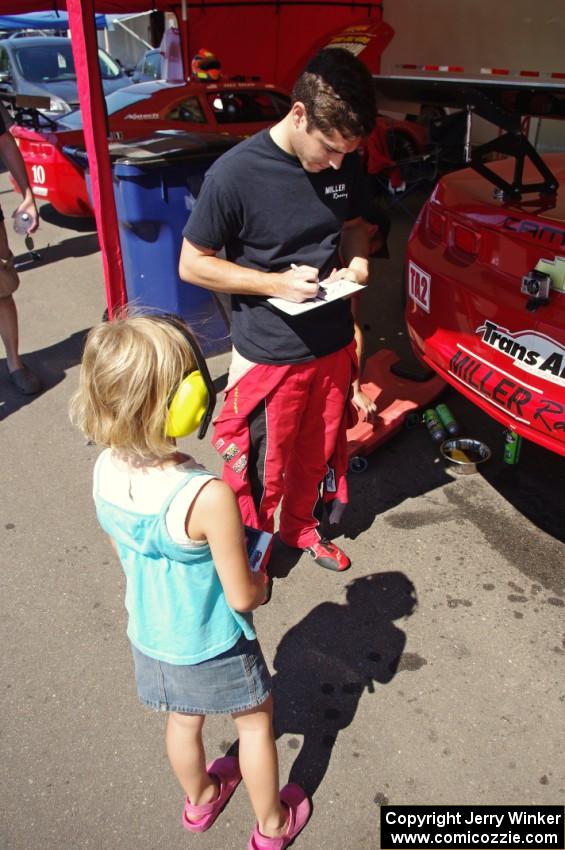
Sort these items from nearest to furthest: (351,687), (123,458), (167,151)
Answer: (123,458), (351,687), (167,151)

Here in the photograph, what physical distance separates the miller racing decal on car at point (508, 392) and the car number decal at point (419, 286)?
1.17ft

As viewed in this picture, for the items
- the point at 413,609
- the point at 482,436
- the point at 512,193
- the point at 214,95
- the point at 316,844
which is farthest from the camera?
the point at 214,95

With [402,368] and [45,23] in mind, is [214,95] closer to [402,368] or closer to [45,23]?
[402,368]

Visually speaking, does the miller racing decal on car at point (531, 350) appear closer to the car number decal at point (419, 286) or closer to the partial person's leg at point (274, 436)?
the car number decal at point (419, 286)

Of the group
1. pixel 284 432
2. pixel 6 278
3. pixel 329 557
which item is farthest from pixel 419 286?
pixel 6 278

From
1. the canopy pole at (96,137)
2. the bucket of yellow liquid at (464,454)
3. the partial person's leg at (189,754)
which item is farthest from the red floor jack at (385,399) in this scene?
the partial person's leg at (189,754)

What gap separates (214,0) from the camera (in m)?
9.16

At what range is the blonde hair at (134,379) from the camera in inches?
55.9

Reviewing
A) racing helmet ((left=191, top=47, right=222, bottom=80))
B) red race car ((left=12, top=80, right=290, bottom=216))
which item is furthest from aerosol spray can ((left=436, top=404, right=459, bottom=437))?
racing helmet ((left=191, top=47, right=222, bottom=80))

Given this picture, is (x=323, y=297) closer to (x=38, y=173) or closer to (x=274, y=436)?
(x=274, y=436)

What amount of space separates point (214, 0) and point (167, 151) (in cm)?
621

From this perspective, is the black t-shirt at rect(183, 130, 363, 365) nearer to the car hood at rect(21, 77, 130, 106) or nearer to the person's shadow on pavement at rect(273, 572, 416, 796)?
the person's shadow on pavement at rect(273, 572, 416, 796)

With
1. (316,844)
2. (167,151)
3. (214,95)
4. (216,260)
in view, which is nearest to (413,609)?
(316,844)

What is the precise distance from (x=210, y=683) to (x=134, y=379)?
0.78 metres
